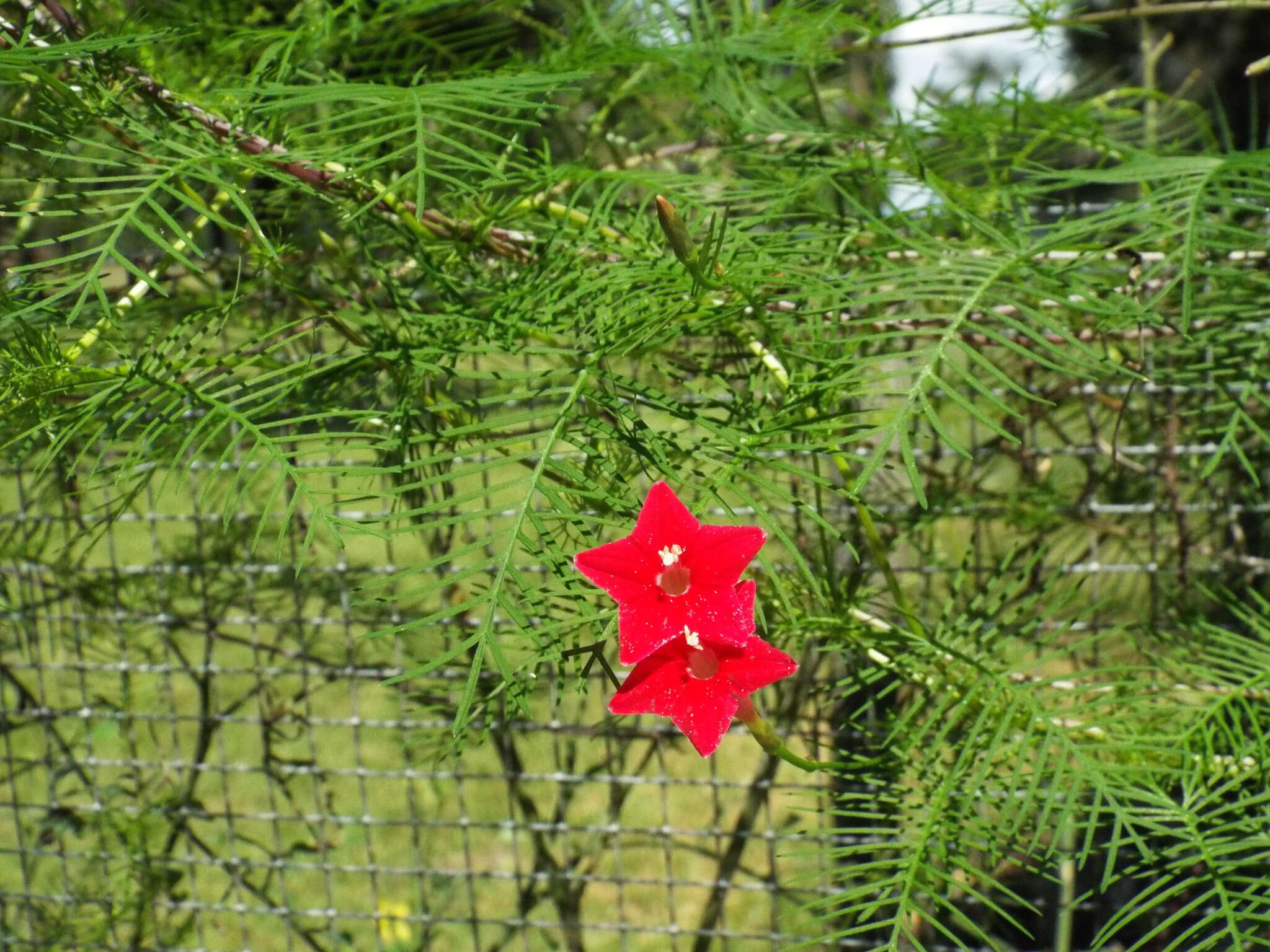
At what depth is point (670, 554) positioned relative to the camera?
0.36 metres

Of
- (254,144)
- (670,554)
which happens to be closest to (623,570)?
(670,554)

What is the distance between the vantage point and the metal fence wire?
0.90 metres

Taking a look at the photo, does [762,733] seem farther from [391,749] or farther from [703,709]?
[391,749]

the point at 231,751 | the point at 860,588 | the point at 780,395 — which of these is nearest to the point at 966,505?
the point at 860,588

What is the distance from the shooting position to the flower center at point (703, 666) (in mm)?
367

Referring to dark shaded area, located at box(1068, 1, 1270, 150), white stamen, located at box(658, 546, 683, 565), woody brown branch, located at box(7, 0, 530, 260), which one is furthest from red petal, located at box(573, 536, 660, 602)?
dark shaded area, located at box(1068, 1, 1270, 150)

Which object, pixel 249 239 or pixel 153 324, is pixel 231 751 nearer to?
pixel 153 324

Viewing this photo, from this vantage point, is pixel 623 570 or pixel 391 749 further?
pixel 391 749

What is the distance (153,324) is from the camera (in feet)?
2.51

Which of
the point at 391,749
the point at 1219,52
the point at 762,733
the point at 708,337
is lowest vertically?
the point at 391,749

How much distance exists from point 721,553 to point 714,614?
20 mm

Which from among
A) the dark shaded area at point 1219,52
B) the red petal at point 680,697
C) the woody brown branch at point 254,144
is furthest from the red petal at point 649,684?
the dark shaded area at point 1219,52

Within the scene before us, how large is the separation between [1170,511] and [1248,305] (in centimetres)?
34

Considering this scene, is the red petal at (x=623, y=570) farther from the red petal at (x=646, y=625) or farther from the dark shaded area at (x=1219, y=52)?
the dark shaded area at (x=1219, y=52)
